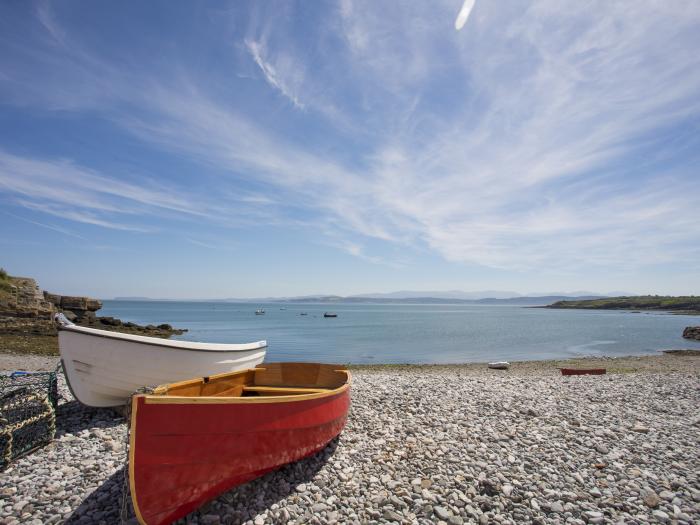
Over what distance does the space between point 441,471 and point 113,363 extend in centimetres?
722

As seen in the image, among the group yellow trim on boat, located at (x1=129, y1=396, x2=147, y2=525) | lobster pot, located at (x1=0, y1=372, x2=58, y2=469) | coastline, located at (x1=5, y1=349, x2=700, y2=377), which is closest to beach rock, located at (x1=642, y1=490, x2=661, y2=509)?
yellow trim on boat, located at (x1=129, y1=396, x2=147, y2=525)

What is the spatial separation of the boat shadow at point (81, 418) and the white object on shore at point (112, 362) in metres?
0.39

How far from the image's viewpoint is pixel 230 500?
553 centimetres

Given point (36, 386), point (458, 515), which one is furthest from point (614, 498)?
point (36, 386)

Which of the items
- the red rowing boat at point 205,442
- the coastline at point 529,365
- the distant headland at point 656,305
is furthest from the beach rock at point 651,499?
the distant headland at point 656,305

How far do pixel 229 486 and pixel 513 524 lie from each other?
13.0ft

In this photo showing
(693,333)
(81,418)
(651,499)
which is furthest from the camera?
(693,333)

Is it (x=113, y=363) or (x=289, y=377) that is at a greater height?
(x=113, y=363)

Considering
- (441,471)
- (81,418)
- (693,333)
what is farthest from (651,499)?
(693,333)

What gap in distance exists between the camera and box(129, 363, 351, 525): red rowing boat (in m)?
4.54

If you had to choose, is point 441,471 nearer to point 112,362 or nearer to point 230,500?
point 230,500

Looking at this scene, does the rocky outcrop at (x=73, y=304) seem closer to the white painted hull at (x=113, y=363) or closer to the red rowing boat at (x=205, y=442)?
the white painted hull at (x=113, y=363)

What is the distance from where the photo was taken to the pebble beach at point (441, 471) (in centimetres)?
536

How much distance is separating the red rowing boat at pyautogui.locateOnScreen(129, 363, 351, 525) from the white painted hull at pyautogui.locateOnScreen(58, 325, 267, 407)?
91.0 inches
